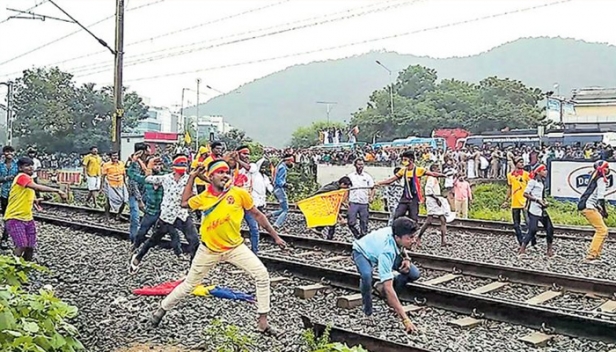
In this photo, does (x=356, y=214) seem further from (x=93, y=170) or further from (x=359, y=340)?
(x=93, y=170)

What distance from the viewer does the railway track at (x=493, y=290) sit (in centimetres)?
699

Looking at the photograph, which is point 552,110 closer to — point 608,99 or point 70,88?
point 608,99

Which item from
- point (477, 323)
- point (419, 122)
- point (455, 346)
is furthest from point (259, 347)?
point (419, 122)

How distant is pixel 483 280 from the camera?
965 centimetres

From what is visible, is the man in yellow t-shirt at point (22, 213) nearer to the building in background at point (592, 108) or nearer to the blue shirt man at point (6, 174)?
the blue shirt man at point (6, 174)

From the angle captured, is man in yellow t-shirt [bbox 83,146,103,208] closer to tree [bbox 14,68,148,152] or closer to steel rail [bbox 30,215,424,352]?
steel rail [bbox 30,215,424,352]

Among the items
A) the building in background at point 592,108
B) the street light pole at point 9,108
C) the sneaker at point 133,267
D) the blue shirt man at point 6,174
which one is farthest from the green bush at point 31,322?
the building in background at point 592,108

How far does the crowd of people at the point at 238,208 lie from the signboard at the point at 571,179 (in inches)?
216

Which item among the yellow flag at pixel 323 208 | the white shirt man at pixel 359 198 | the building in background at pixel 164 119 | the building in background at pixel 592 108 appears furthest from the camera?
the building in background at pixel 164 119

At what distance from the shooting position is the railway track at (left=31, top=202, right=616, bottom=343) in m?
6.99

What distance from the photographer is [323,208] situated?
13.7m

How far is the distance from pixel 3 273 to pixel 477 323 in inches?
182

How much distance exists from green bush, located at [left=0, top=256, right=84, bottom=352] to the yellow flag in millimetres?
8826

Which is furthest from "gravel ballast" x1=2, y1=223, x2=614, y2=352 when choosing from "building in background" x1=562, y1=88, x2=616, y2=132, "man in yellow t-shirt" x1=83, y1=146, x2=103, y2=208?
"building in background" x1=562, y1=88, x2=616, y2=132
